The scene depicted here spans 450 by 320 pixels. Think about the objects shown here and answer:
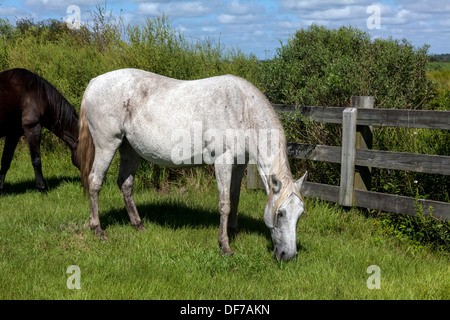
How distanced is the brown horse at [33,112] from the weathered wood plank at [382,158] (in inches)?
158

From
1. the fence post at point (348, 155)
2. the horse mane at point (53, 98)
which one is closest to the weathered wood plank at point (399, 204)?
the fence post at point (348, 155)

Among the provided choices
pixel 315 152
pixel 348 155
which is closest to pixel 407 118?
pixel 348 155

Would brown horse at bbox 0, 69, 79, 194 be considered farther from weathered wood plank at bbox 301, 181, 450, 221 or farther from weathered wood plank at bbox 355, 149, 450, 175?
weathered wood plank at bbox 355, 149, 450, 175

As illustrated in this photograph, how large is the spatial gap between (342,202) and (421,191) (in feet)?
3.61

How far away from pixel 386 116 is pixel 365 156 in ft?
2.07

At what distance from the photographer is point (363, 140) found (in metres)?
6.77

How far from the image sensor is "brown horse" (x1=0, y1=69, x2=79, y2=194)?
27.0ft

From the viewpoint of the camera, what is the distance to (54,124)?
849 centimetres

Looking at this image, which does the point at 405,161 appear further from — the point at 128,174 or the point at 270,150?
the point at 128,174

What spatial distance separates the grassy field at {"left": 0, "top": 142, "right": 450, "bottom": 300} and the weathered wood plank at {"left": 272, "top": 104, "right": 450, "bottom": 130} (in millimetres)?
1322

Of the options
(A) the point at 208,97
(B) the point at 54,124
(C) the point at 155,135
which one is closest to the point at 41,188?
(B) the point at 54,124

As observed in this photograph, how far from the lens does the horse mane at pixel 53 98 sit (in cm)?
836

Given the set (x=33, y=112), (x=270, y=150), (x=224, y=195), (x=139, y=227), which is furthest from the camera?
(x=33, y=112)
